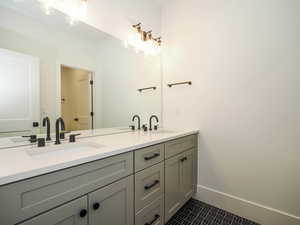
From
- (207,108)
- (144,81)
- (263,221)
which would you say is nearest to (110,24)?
(144,81)

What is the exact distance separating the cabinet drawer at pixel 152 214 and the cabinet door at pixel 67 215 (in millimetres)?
463

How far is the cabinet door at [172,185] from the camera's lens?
1.45 m

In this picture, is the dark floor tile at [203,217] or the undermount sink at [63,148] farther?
the dark floor tile at [203,217]

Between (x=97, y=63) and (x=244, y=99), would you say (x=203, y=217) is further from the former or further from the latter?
(x=97, y=63)

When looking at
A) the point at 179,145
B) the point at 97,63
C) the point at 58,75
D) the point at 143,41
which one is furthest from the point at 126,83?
the point at 179,145

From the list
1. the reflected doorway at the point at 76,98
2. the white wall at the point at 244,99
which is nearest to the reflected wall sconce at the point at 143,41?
the white wall at the point at 244,99

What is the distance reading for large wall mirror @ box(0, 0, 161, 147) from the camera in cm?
110

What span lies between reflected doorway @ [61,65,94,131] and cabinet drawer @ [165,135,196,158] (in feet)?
2.67

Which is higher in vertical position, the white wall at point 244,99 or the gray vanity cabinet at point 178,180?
the white wall at point 244,99

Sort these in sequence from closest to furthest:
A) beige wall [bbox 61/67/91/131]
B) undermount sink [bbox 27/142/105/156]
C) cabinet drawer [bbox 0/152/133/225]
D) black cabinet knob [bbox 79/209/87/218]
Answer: cabinet drawer [bbox 0/152/133/225]
black cabinet knob [bbox 79/209/87/218]
undermount sink [bbox 27/142/105/156]
beige wall [bbox 61/67/91/131]

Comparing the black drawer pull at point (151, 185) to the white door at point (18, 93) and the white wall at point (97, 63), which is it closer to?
the white wall at point (97, 63)

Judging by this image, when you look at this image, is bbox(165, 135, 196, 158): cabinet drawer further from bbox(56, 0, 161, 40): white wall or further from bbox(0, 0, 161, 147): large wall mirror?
bbox(56, 0, 161, 40): white wall

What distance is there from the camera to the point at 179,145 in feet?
5.33

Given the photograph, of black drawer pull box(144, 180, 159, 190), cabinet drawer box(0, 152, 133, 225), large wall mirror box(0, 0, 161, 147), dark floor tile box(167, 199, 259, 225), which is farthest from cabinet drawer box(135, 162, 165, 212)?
large wall mirror box(0, 0, 161, 147)
